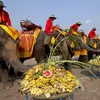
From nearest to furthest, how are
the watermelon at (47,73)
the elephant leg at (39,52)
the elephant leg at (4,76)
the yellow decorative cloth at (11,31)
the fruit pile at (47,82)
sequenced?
→ the fruit pile at (47,82)
the watermelon at (47,73)
the yellow decorative cloth at (11,31)
the elephant leg at (4,76)
the elephant leg at (39,52)

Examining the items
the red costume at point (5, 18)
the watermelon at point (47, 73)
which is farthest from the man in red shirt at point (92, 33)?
the watermelon at point (47, 73)

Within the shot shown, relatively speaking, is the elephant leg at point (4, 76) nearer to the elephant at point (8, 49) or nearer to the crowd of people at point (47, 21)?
the elephant at point (8, 49)

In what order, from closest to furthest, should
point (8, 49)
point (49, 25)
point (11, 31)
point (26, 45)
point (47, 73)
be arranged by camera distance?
point (47, 73) < point (8, 49) < point (11, 31) < point (26, 45) < point (49, 25)

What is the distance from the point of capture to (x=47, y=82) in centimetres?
383

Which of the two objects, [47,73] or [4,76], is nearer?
[47,73]

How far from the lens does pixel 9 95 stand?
600 centimetres

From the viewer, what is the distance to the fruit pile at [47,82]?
370 centimetres

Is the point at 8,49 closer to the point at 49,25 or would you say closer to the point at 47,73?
the point at 49,25

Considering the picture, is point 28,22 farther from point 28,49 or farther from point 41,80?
point 41,80

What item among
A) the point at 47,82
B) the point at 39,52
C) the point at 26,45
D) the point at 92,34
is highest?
the point at 47,82

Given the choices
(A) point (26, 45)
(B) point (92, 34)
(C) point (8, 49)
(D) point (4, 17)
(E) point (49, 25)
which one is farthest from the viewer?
(B) point (92, 34)

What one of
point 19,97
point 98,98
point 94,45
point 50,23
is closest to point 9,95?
point 19,97

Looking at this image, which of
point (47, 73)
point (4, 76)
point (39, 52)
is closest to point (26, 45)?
point (39, 52)

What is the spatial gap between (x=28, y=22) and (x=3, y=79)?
200 cm
